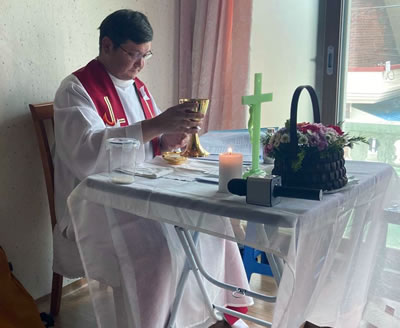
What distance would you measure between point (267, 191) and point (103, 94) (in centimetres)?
89

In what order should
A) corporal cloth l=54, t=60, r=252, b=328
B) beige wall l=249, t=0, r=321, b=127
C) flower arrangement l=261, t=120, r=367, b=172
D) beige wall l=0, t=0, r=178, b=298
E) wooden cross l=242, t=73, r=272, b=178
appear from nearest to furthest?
flower arrangement l=261, t=120, r=367, b=172 < wooden cross l=242, t=73, r=272, b=178 < corporal cloth l=54, t=60, r=252, b=328 < beige wall l=0, t=0, r=178, b=298 < beige wall l=249, t=0, r=321, b=127

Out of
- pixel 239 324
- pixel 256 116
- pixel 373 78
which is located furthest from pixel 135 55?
pixel 373 78

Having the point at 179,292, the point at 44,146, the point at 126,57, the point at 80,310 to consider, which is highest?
the point at 126,57

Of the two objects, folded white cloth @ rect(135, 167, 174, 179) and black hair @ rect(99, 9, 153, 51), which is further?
black hair @ rect(99, 9, 153, 51)

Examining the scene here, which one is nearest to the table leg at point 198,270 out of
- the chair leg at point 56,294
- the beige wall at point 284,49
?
the chair leg at point 56,294

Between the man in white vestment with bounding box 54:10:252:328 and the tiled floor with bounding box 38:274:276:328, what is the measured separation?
0.10 meters

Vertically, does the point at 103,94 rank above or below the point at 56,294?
above

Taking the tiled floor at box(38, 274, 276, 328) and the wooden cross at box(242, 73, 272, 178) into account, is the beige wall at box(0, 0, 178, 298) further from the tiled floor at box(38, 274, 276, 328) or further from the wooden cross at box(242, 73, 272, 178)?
the wooden cross at box(242, 73, 272, 178)

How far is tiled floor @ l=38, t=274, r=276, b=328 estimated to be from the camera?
1905mm

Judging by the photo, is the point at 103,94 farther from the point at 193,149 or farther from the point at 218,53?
the point at 218,53

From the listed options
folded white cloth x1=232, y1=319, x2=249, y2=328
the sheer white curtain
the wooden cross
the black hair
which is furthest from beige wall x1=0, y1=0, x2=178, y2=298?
the wooden cross

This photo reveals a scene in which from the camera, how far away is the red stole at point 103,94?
1685 mm

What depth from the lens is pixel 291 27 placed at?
8.57ft

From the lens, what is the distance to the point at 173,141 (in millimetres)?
1653
